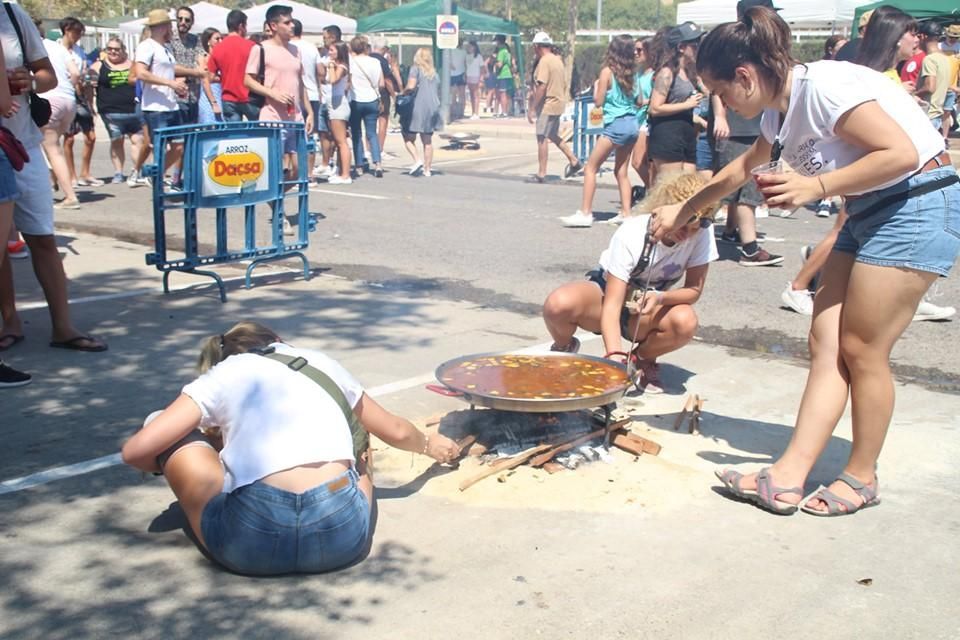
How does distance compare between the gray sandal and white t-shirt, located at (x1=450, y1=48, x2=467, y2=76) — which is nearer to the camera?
the gray sandal

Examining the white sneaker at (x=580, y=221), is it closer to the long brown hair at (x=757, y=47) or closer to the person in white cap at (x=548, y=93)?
the person in white cap at (x=548, y=93)

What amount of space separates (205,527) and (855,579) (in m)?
2.07

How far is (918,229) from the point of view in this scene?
141 inches

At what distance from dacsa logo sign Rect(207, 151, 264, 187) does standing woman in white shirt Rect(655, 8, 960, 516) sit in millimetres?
4460

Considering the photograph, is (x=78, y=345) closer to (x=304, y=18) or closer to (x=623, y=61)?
(x=623, y=61)

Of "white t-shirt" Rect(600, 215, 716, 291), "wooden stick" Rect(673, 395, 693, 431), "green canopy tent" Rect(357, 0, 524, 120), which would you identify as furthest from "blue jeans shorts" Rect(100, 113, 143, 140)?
"green canopy tent" Rect(357, 0, 524, 120)

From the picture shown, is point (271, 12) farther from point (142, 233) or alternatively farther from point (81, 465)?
point (81, 465)

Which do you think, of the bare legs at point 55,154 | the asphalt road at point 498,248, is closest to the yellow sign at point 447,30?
the asphalt road at point 498,248

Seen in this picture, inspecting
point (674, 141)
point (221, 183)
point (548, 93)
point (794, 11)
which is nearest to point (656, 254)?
point (221, 183)

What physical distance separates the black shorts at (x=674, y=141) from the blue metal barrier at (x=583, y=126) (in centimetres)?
513

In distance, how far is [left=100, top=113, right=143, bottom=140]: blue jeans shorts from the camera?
12344mm

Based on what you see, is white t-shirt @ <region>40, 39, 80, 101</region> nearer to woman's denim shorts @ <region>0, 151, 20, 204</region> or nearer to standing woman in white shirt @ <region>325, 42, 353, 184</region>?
standing woman in white shirt @ <region>325, 42, 353, 184</region>

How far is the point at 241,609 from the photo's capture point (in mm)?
3111

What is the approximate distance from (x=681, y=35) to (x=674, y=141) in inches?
45.2
